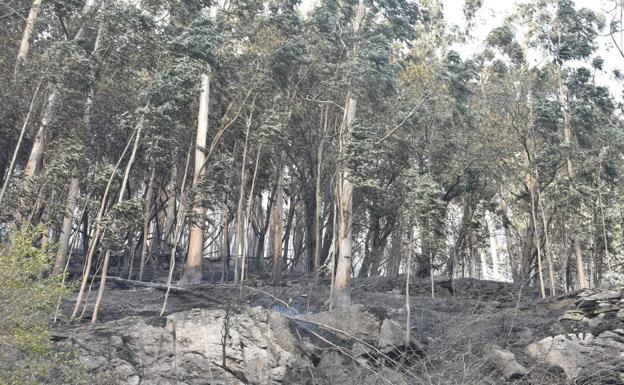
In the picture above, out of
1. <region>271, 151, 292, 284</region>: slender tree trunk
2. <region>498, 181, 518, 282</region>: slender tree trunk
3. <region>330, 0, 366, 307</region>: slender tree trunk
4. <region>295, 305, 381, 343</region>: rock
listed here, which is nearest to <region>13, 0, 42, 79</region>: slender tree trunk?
<region>271, 151, 292, 284</region>: slender tree trunk

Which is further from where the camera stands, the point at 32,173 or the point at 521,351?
the point at 32,173

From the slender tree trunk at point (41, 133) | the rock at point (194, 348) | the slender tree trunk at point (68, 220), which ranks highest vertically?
the slender tree trunk at point (41, 133)

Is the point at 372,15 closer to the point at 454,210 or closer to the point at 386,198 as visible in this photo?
the point at 386,198

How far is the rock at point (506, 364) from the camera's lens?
37.3ft

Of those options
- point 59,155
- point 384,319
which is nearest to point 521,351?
point 384,319

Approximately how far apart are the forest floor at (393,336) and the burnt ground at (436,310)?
3 cm

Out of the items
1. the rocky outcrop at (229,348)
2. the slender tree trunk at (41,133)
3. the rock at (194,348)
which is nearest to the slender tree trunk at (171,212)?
the slender tree trunk at (41,133)

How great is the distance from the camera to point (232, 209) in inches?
952

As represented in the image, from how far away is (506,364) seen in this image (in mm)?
11578

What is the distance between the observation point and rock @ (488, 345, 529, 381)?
37.3 ft

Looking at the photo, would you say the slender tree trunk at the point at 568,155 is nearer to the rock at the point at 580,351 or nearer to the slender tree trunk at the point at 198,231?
the rock at the point at 580,351

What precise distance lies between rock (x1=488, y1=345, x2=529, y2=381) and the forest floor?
3 centimetres

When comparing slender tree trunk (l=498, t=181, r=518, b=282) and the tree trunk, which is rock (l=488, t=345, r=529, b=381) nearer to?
the tree trunk

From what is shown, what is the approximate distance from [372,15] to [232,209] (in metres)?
9.41
